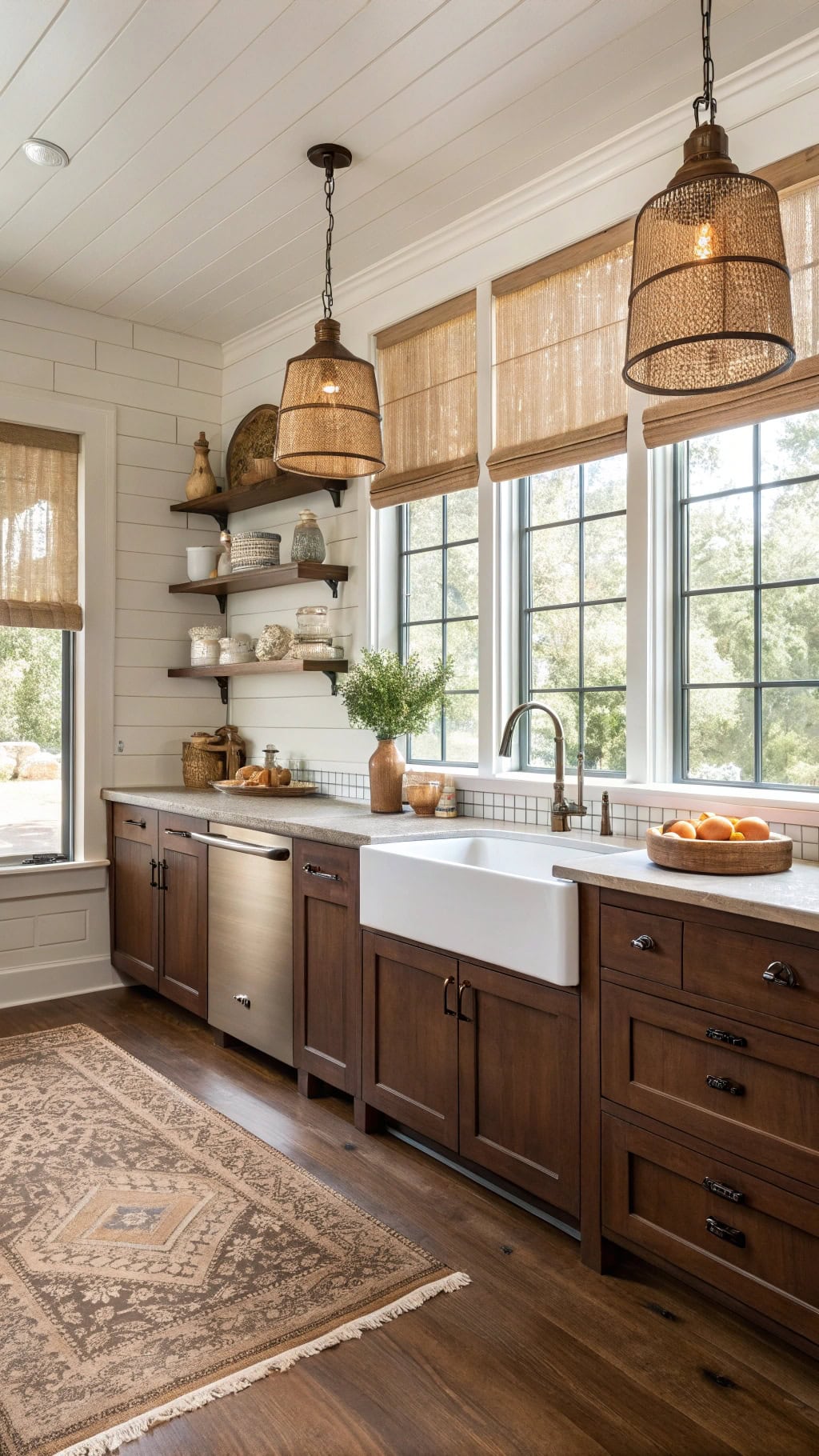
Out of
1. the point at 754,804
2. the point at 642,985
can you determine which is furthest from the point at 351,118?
the point at 642,985

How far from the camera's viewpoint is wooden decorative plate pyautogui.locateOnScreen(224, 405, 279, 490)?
4.51m

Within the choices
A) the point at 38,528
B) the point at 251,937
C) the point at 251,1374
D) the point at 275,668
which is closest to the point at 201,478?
the point at 38,528

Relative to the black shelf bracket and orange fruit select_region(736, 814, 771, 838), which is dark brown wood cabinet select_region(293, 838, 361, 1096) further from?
the black shelf bracket

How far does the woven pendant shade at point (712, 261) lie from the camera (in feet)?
5.90

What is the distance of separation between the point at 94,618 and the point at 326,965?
2221 millimetres

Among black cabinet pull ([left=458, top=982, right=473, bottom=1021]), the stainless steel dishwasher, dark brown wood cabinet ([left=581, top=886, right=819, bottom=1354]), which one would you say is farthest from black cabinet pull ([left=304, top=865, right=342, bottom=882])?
dark brown wood cabinet ([left=581, top=886, right=819, bottom=1354])

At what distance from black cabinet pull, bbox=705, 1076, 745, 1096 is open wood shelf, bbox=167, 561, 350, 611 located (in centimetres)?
260

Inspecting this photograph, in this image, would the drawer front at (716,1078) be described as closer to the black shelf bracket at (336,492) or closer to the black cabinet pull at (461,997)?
the black cabinet pull at (461,997)

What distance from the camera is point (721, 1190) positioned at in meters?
1.91

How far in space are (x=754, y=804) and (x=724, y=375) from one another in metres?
1.11

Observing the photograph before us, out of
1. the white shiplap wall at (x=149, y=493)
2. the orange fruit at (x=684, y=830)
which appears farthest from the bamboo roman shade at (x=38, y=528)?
the orange fruit at (x=684, y=830)

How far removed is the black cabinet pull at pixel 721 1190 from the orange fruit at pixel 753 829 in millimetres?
720

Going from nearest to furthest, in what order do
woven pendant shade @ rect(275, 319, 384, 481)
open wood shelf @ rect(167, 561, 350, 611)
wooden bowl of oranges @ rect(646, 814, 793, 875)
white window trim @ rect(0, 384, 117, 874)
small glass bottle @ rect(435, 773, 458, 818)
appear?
1. wooden bowl of oranges @ rect(646, 814, 793, 875)
2. woven pendant shade @ rect(275, 319, 384, 481)
3. small glass bottle @ rect(435, 773, 458, 818)
4. open wood shelf @ rect(167, 561, 350, 611)
5. white window trim @ rect(0, 384, 117, 874)

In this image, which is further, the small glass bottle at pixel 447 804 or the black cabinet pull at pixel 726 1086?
the small glass bottle at pixel 447 804
